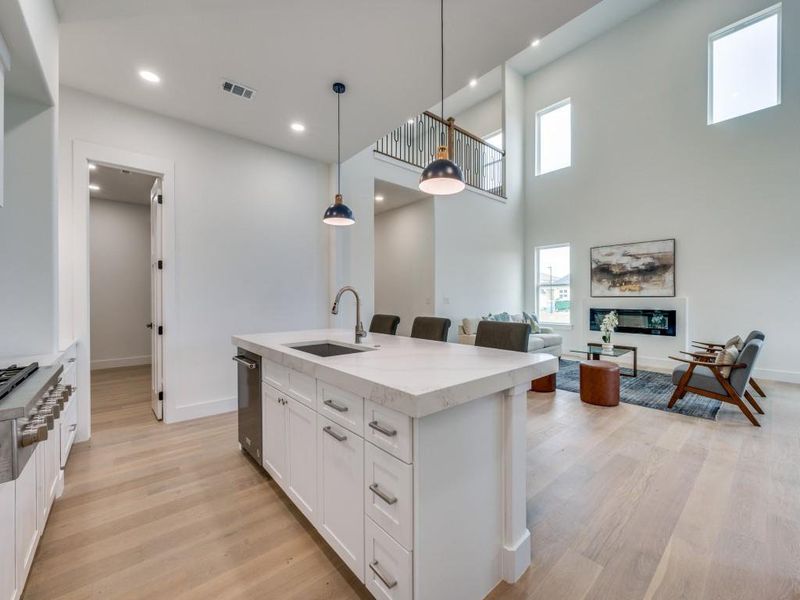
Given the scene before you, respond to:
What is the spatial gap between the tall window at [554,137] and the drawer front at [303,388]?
7386 millimetres

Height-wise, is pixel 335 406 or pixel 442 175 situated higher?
pixel 442 175

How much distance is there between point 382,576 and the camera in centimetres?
125

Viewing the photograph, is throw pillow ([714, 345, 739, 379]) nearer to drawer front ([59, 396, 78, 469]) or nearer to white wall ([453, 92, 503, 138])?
drawer front ([59, 396, 78, 469])

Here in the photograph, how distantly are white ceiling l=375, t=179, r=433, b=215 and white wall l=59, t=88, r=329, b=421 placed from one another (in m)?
1.30

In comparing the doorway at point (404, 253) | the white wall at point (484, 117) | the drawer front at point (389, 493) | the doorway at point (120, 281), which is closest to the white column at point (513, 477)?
the drawer front at point (389, 493)

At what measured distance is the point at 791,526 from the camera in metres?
1.80

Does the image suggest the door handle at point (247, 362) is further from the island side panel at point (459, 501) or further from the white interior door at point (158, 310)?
the island side panel at point (459, 501)

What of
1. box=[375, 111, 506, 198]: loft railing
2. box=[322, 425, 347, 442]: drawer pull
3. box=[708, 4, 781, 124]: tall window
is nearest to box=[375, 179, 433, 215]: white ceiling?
box=[375, 111, 506, 198]: loft railing

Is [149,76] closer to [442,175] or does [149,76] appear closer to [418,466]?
[442,175]

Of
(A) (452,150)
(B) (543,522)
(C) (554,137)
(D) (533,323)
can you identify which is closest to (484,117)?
(C) (554,137)

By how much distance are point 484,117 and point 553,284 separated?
4442 millimetres

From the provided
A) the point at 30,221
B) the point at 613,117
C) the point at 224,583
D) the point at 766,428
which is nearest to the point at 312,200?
the point at 30,221

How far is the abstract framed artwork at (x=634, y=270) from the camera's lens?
5781mm

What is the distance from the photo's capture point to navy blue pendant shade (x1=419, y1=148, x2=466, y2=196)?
209 cm
